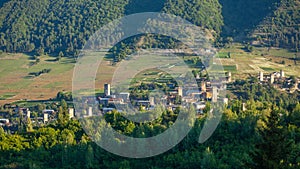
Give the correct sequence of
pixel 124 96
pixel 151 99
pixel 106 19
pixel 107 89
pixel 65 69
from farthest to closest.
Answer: pixel 106 19 < pixel 65 69 < pixel 107 89 < pixel 124 96 < pixel 151 99

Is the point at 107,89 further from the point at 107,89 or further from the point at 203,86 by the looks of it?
the point at 203,86

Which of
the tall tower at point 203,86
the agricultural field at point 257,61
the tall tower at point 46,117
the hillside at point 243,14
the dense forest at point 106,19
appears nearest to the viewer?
the tall tower at point 46,117

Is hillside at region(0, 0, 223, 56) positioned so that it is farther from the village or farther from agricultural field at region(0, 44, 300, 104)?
the village

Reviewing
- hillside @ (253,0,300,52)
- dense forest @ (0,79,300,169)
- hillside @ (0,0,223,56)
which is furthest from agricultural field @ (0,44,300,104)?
dense forest @ (0,79,300,169)

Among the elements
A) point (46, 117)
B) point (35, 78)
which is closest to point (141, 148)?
point (46, 117)

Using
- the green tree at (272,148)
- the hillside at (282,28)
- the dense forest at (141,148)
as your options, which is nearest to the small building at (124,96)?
the dense forest at (141,148)

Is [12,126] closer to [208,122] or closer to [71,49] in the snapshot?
[208,122]

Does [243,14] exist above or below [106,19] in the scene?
above

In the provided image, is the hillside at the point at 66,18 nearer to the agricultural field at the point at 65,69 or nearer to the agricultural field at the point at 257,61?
the agricultural field at the point at 65,69

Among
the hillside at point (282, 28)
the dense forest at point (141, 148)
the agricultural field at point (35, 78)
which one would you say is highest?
the hillside at point (282, 28)
